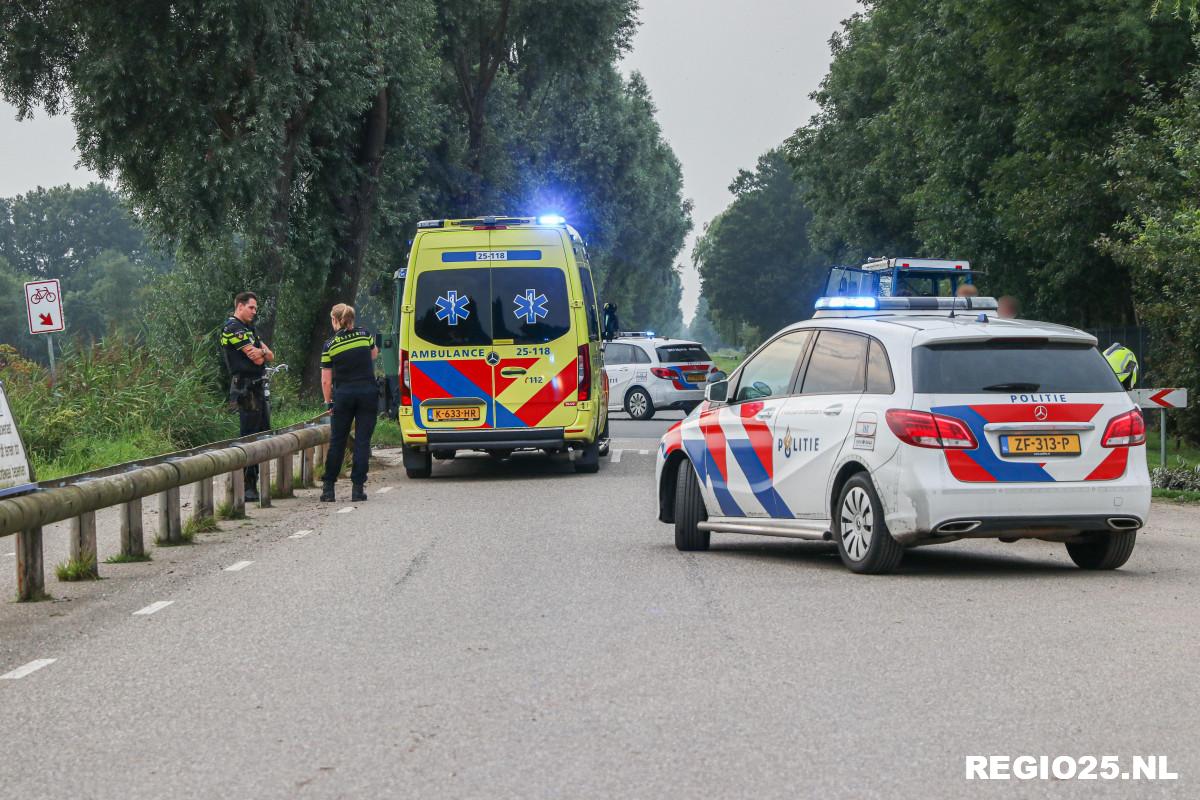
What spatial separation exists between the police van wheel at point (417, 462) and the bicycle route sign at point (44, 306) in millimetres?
12286

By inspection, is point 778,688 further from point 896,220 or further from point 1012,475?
point 896,220

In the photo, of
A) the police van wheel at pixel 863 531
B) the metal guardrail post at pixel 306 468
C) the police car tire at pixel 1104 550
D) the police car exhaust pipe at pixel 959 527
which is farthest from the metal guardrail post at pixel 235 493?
the police car tire at pixel 1104 550

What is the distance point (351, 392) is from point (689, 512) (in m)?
5.88

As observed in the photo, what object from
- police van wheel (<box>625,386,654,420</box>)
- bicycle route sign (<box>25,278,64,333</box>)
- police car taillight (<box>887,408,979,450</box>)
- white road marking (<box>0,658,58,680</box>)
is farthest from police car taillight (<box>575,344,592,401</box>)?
police van wheel (<box>625,386,654,420</box>)

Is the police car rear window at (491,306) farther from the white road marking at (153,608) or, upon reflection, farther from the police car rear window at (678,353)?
the police car rear window at (678,353)

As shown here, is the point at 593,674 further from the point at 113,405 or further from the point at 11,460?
the point at 113,405

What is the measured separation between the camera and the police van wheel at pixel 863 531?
33.6 ft

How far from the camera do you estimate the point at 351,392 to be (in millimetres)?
17172

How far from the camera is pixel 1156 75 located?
1086 inches

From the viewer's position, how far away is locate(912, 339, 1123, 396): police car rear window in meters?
10.1

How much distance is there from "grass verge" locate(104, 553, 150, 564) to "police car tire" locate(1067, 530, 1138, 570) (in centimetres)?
636

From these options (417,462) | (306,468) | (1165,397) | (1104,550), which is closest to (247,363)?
(306,468)

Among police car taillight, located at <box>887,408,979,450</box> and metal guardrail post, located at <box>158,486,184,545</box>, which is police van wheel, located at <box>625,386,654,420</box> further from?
police car taillight, located at <box>887,408,979,450</box>

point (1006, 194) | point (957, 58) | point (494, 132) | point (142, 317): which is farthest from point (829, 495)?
point (494, 132)
